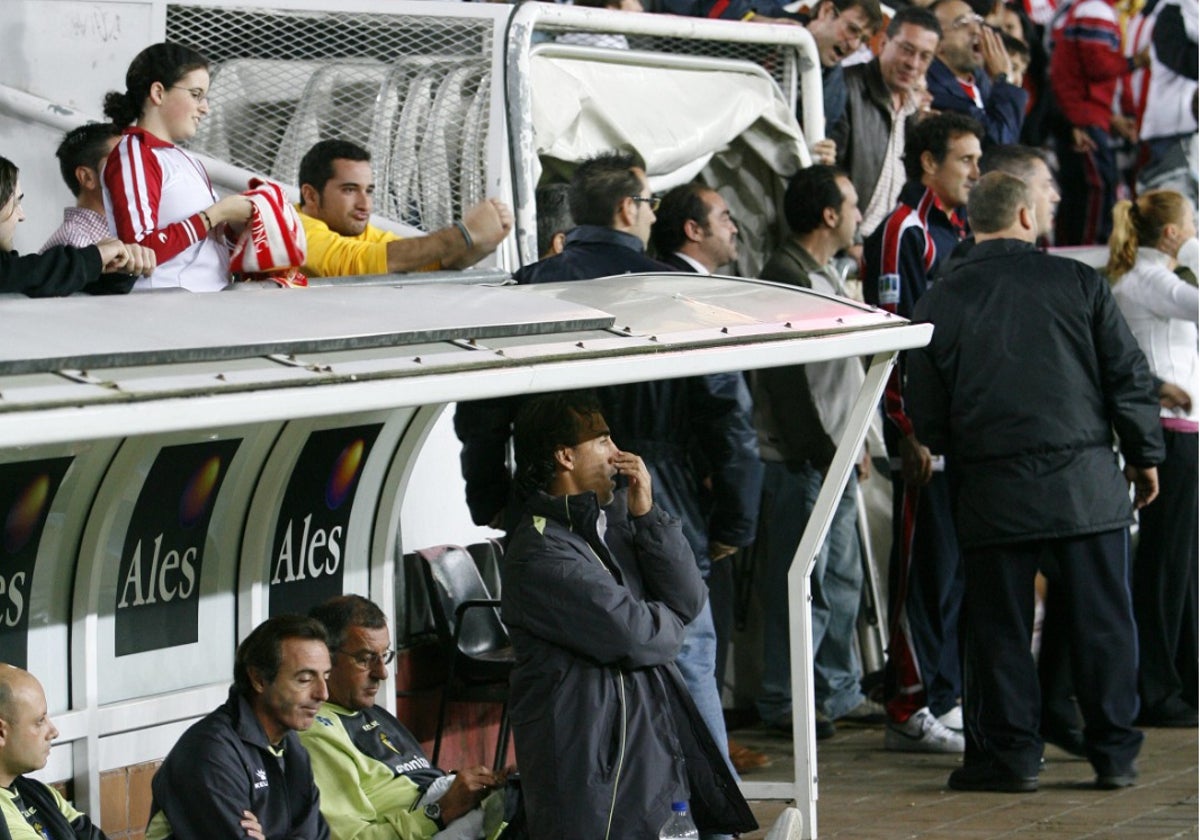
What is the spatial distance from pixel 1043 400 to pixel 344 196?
2618 millimetres

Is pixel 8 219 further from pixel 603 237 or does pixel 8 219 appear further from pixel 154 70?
pixel 603 237

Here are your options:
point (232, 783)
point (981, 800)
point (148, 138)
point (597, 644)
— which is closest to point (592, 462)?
point (597, 644)

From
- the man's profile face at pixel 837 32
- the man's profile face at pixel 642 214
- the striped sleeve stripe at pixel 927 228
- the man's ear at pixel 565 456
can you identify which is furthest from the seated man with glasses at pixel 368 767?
the man's profile face at pixel 837 32

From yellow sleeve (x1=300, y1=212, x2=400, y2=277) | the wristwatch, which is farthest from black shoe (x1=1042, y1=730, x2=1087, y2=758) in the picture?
yellow sleeve (x1=300, y1=212, x2=400, y2=277)

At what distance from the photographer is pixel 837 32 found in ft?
33.0

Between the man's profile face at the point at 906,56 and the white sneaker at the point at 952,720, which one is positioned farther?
the man's profile face at the point at 906,56

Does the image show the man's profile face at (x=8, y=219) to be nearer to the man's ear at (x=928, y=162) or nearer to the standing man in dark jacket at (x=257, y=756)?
the standing man in dark jacket at (x=257, y=756)

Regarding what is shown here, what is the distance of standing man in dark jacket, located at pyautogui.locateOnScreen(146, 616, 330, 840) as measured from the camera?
5.23 m

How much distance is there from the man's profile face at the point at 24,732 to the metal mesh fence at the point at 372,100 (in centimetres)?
345

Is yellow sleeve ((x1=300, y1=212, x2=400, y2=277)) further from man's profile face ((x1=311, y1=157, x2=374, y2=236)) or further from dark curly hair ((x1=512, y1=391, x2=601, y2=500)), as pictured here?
dark curly hair ((x1=512, y1=391, x2=601, y2=500))

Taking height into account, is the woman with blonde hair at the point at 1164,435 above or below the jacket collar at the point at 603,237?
below

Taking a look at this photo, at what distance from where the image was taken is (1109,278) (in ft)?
30.3

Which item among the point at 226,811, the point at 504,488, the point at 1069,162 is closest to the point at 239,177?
the point at 504,488

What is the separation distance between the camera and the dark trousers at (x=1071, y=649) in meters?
7.70
